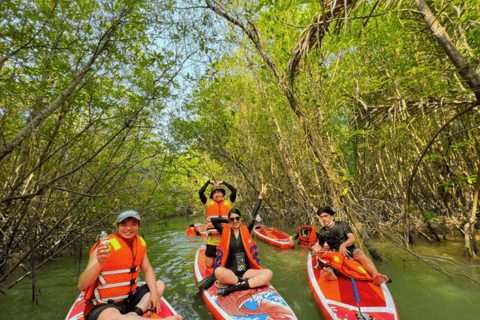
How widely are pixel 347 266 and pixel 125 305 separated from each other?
357 cm

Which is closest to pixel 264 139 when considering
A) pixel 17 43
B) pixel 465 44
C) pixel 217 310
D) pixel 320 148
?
pixel 320 148

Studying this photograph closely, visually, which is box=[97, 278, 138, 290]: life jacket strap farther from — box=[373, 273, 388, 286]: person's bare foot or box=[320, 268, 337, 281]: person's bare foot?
box=[373, 273, 388, 286]: person's bare foot

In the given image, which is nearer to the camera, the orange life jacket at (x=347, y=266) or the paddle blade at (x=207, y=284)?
the orange life jacket at (x=347, y=266)

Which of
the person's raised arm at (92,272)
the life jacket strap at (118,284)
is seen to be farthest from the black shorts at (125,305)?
the person's raised arm at (92,272)

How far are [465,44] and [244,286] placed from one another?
592 cm

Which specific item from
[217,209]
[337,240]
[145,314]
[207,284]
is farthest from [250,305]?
[217,209]

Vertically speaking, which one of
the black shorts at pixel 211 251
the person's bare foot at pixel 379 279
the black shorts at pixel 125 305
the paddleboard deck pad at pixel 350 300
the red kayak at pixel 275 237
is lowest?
the red kayak at pixel 275 237

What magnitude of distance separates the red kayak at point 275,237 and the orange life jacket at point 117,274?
20.8ft

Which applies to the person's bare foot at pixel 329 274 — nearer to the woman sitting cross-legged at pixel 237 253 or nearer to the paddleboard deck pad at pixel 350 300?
the paddleboard deck pad at pixel 350 300

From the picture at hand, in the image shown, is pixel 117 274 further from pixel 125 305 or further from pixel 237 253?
pixel 237 253

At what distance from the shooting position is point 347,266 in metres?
4.07

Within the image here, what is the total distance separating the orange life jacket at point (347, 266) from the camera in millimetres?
3877

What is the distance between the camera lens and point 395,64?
568 centimetres

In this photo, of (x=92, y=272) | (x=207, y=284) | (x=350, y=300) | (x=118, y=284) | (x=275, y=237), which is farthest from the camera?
(x=275, y=237)
